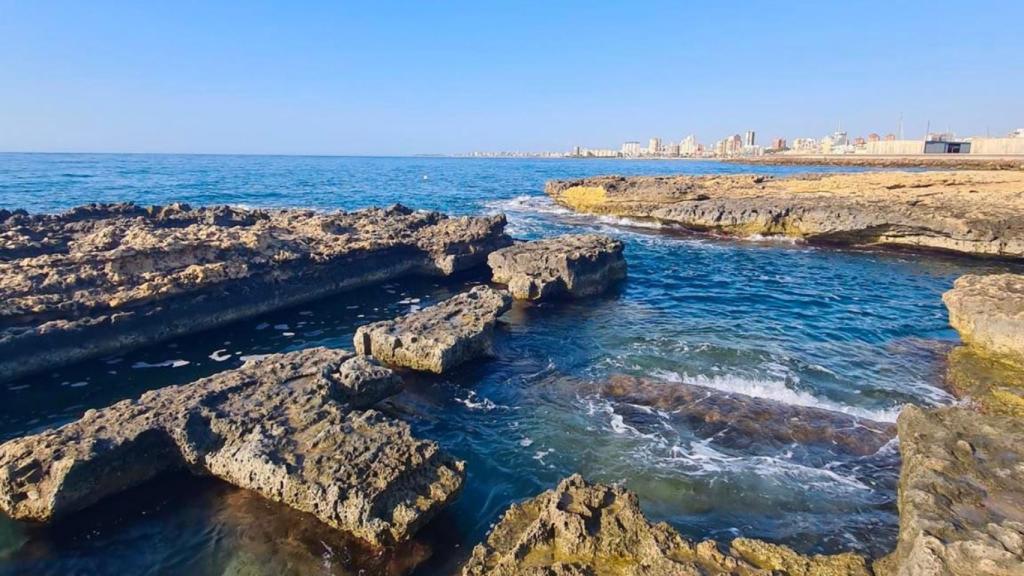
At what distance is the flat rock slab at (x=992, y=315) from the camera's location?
1251 centimetres

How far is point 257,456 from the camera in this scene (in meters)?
7.79

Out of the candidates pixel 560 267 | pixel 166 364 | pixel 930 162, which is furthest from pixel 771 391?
pixel 930 162

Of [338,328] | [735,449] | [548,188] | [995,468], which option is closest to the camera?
[995,468]

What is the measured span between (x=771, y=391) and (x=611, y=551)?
779cm

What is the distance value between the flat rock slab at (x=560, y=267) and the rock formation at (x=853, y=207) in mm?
16246

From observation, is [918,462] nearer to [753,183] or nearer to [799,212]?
[799,212]

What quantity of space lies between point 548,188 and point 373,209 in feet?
108

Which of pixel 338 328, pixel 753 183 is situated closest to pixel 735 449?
pixel 338 328

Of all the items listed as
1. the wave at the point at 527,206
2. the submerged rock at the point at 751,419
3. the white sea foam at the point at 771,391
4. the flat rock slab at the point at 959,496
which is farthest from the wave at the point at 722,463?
the wave at the point at 527,206

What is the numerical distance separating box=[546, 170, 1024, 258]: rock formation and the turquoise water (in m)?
5.20

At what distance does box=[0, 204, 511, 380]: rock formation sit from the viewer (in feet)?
40.8

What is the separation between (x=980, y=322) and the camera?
13219mm

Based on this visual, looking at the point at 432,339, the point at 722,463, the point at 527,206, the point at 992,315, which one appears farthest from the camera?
the point at 527,206

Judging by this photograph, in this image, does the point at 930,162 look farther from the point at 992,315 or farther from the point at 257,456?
the point at 257,456
